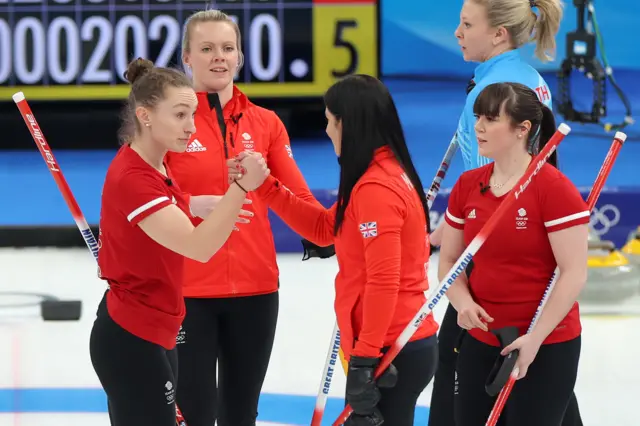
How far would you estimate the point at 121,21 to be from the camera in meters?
8.21

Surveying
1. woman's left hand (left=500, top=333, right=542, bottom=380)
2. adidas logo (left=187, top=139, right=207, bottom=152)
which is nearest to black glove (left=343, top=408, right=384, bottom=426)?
woman's left hand (left=500, top=333, right=542, bottom=380)

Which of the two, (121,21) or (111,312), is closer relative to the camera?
(111,312)

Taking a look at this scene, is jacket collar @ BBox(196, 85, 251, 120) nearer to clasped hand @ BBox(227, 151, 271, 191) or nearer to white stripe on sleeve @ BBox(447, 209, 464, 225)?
clasped hand @ BBox(227, 151, 271, 191)

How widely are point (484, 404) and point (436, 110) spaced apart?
5.73 metres

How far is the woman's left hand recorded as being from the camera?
2652 millimetres

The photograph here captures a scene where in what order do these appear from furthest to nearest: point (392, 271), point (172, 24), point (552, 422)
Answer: point (172, 24), point (552, 422), point (392, 271)

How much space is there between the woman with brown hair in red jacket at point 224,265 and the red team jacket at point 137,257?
1.33ft

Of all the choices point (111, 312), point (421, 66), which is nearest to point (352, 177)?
point (111, 312)

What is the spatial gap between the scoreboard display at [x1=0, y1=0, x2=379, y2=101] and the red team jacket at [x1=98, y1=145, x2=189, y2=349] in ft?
18.6

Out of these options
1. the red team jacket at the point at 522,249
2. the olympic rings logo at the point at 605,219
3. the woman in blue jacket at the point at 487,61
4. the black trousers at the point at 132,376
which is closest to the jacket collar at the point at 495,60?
the woman in blue jacket at the point at 487,61

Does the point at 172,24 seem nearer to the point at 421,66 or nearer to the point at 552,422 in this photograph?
the point at 421,66

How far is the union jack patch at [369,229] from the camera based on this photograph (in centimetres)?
249

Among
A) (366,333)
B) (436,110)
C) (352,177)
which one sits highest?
(352,177)

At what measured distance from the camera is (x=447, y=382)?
329 cm
